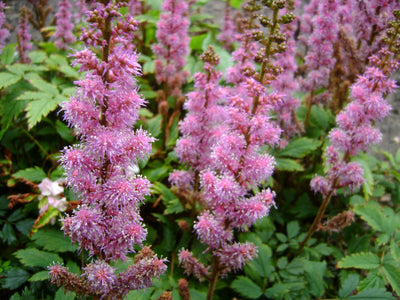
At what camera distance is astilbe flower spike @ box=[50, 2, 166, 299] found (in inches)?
57.3

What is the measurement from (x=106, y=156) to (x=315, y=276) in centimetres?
208

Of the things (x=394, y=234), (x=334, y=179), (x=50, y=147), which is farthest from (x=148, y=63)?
→ (x=394, y=234)

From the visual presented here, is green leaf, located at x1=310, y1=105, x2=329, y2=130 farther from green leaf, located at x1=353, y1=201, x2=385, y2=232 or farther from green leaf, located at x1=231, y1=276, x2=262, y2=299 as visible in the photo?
green leaf, located at x1=231, y1=276, x2=262, y2=299

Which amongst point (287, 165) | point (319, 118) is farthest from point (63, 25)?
point (319, 118)

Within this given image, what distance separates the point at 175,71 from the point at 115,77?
2618 millimetres

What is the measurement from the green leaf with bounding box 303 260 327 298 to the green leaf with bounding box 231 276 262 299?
46 centimetres

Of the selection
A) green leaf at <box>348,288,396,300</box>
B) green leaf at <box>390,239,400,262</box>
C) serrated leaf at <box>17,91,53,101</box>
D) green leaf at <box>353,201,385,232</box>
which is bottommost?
green leaf at <box>348,288,396,300</box>

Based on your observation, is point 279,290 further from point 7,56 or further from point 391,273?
point 7,56

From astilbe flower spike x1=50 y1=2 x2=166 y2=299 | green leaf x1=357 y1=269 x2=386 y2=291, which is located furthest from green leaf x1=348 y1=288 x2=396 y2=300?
astilbe flower spike x1=50 y1=2 x2=166 y2=299

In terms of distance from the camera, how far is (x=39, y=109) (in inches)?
111

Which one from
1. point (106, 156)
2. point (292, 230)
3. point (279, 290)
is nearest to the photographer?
point (106, 156)

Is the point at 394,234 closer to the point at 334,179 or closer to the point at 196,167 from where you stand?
the point at 334,179

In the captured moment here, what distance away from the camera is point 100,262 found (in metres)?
1.69

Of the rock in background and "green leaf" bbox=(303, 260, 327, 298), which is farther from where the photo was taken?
the rock in background
